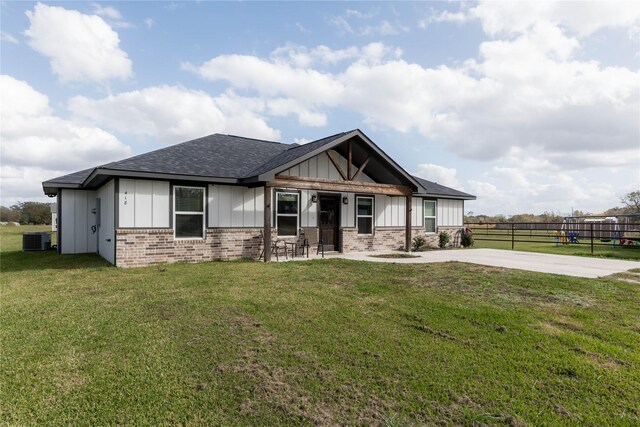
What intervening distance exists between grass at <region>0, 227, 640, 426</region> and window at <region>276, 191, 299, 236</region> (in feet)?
17.5

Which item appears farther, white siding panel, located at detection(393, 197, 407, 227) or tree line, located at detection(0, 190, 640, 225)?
tree line, located at detection(0, 190, 640, 225)

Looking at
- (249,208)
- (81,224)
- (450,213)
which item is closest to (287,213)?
(249,208)

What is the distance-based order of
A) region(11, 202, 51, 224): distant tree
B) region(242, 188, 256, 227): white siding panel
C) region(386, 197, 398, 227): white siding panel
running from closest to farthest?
1. region(242, 188, 256, 227): white siding panel
2. region(386, 197, 398, 227): white siding panel
3. region(11, 202, 51, 224): distant tree

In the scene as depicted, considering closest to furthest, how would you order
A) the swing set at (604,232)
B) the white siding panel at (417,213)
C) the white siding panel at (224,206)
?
the white siding panel at (224,206), the swing set at (604,232), the white siding panel at (417,213)

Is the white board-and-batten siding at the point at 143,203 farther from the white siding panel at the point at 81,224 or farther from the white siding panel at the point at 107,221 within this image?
the white siding panel at the point at 81,224

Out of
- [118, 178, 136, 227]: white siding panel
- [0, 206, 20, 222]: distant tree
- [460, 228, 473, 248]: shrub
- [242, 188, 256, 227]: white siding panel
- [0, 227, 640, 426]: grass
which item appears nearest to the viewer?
[0, 227, 640, 426]: grass

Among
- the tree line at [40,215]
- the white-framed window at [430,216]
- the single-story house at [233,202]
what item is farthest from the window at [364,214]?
the tree line at [40,215]

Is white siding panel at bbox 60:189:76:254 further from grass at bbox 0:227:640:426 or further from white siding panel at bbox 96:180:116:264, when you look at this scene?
grass at bbox 0:227:640:426

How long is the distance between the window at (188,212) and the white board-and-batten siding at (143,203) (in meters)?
0.27

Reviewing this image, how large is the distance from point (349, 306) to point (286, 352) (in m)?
2.02

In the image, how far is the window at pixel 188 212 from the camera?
10.2 metres

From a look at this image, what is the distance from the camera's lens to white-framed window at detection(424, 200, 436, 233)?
16.7 metres

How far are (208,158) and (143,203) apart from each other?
9.80ft

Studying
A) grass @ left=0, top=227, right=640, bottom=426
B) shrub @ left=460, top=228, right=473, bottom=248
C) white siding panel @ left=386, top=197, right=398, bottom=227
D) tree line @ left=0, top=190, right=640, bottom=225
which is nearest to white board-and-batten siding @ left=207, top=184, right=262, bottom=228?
grass @ left=0, top=227, right=640, bottom=426
